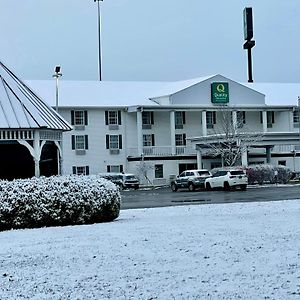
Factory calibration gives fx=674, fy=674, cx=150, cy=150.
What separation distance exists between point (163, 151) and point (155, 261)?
51992mm

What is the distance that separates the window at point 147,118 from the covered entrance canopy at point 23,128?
→ 3796 centimetres

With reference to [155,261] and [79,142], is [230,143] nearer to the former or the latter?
[79,142]

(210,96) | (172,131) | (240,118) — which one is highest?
(210,96)

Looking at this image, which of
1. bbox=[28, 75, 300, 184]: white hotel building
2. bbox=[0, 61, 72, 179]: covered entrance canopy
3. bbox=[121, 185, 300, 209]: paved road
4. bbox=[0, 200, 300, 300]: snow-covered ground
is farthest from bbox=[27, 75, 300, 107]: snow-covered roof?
bbox=[0, 200, 300, 300]: snow-covered ground

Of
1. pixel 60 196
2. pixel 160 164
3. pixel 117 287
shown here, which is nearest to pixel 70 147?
pixel 160 164

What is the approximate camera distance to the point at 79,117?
201 feet

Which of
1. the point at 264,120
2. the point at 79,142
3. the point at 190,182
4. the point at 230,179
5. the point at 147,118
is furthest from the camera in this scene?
the point at 264,120

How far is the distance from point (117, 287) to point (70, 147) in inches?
2048

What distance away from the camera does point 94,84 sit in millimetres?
66750

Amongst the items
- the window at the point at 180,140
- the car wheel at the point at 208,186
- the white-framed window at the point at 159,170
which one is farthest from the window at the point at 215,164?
the car wheel at the point at 208,186

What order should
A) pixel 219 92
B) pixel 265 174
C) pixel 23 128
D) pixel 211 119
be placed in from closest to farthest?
1. pixel 23 128
2. pixel 265 174
3. pixel 219 92
4. pixel 211 119

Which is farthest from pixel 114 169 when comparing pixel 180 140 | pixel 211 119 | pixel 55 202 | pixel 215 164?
pixel 55 202

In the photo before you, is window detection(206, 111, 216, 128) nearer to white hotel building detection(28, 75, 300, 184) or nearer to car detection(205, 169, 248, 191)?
white hotel building detection(28, 75, 300, 184)

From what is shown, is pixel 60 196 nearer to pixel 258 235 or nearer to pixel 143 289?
pixel 258 235
